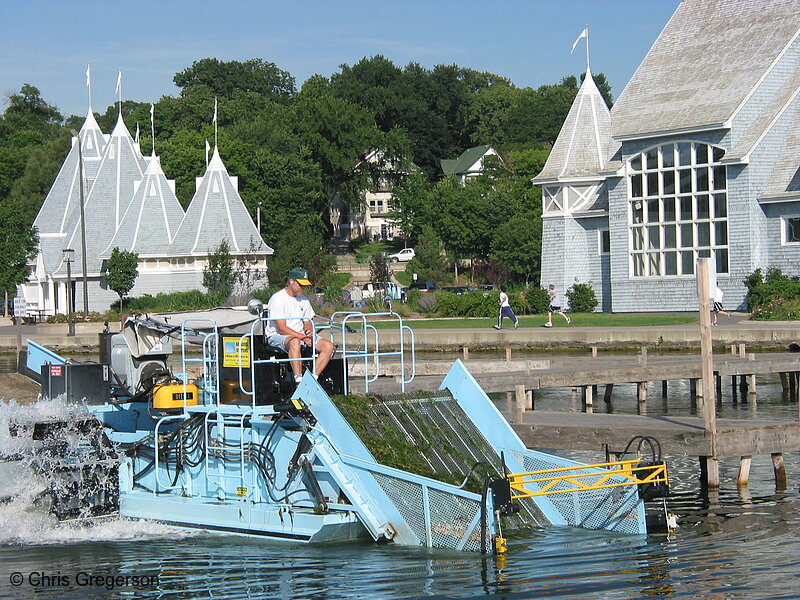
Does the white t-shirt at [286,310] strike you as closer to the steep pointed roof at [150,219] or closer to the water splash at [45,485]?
the water splash at [45,485]

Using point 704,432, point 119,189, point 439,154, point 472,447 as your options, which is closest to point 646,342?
point 704,432

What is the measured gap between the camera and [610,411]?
101 ft

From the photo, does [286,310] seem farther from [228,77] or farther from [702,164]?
[228,77]

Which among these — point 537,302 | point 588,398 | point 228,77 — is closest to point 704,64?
point 537,302

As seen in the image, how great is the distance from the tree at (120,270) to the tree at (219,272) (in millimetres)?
4324

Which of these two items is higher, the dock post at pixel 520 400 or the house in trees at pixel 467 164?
the house in trees at pixel 467 164

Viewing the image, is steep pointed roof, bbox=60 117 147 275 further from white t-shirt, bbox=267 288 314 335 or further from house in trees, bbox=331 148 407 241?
white t-shirt, bbox=267 288 314 335

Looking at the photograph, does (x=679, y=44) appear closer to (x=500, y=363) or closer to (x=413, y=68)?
(x=500, y=363)

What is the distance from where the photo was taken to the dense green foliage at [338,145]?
87438 mm

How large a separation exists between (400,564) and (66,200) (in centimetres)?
6545

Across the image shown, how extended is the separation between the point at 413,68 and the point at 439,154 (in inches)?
439

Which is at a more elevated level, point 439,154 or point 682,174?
point 439,154

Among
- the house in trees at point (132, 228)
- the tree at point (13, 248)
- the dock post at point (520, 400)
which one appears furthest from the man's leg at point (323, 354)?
the tree at point (13, 248)

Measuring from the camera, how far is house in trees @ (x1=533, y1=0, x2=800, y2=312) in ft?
161
